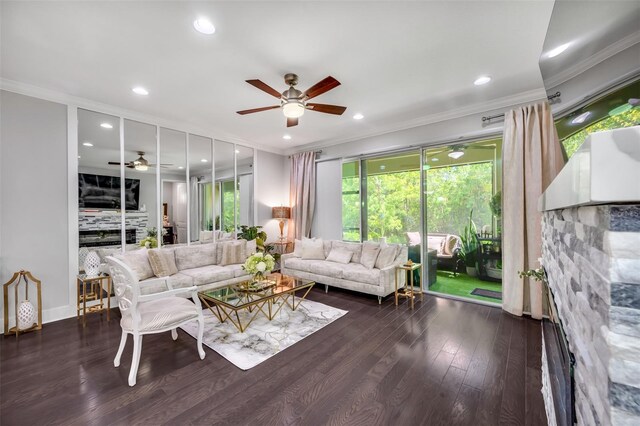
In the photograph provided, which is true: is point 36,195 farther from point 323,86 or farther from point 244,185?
point 323,86

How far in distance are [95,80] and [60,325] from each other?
2883mm

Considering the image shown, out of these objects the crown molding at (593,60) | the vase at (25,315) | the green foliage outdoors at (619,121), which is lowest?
the vase at (25,315)

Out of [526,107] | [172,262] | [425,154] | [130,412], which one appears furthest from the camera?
[425,154]

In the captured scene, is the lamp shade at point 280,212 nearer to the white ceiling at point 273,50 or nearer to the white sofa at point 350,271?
the white sofa at point 350,271

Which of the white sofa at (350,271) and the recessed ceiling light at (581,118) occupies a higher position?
the recessed ceiling light at (581,118)

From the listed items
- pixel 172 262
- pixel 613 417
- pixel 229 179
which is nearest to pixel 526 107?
pixel 613 417

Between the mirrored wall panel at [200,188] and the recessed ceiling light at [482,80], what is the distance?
14.0ft

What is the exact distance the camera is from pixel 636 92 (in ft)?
1.58

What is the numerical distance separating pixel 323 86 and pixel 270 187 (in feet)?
12.0

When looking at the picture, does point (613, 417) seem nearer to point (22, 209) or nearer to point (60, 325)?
point (60, 325)

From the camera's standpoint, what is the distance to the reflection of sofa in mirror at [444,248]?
4031 mm

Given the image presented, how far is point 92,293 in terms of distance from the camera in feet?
11.4

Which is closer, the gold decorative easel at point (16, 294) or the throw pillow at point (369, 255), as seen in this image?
the gold decorative easel at point (16, 294)

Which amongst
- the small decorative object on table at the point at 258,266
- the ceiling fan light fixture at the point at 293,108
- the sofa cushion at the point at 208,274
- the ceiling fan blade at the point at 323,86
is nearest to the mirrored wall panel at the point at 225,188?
the sofa cushion at the point at 208,274
